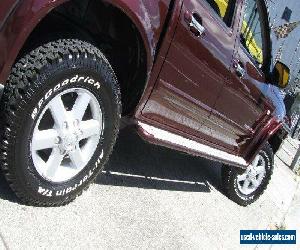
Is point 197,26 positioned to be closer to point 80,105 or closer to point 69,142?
point 80,105

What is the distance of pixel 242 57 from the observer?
4.02 meters

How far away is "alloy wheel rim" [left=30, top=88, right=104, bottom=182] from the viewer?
2605 millimetres

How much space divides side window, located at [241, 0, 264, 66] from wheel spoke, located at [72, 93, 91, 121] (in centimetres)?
178

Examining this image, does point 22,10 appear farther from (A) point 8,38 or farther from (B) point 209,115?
(B) point 209,115

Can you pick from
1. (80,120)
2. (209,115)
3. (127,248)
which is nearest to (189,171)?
(209,115)

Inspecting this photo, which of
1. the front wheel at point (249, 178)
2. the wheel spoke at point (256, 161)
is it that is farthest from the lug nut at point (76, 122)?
the wheel spoke at point (256, 161)

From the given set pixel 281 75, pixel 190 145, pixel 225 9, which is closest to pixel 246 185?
pixel 281 75

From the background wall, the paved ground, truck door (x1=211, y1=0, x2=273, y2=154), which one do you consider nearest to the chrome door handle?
truck door (x1=211, y1=0, x2=273, y2=154)

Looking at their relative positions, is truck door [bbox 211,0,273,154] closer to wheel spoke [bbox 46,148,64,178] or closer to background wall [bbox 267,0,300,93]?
wheel spoke [bbox 46,148,64,178]

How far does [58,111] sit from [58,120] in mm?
53

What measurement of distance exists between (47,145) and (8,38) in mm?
693

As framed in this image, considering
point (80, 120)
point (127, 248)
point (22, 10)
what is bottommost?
point (127, 248)

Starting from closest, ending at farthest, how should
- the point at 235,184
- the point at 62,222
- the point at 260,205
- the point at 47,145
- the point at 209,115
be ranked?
the point at 47,145 → the point at 62,222 → the point at 209,115 → the point at 235,184 → the point at 260,205

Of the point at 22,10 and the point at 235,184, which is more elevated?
the point at 22,10
